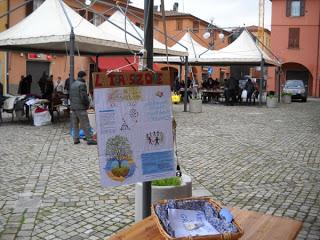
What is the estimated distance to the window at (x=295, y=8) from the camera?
145 feet

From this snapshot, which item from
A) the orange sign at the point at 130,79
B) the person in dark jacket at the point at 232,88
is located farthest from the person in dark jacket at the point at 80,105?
the person in dark jacket at the point at 232,88

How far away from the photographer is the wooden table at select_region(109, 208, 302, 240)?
119 inches

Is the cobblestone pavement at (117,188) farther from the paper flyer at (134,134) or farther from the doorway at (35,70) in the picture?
the doorway at (35,70)

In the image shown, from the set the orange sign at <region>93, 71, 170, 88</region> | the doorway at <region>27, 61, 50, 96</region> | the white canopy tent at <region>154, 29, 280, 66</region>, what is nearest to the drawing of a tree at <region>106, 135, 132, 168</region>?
the orange sign at <region>93, 71, 170, 88</region>

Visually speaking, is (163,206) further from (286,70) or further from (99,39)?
(286,70)

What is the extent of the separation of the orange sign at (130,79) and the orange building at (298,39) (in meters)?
41.0

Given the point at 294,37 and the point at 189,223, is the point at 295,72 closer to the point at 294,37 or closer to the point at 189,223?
the point at 294,37

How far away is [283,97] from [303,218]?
2701 cm

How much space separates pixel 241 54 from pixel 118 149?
74.1 ft

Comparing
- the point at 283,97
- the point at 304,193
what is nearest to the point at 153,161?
the point at 304,193

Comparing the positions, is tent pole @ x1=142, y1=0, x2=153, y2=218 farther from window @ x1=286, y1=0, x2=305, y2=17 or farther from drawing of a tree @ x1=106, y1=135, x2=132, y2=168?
window @ x1=286, y1=0, x2=305, y2=17

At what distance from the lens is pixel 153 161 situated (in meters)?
3.60

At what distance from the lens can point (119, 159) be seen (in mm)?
3408

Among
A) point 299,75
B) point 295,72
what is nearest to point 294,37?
point 295,72
